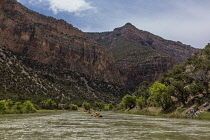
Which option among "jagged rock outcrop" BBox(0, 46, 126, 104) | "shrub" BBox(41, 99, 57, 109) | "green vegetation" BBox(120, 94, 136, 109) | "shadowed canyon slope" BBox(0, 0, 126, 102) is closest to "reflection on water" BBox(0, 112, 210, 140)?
"green vegetation" BBox(120, 94, 136, 109)

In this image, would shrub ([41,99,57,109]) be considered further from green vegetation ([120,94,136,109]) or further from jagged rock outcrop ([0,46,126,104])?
green vegetation ([120,94,136,109])

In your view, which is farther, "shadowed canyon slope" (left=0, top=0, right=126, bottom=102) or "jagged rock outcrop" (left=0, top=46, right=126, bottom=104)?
"shadowed canyon slope" (left=0, top=0, right=126, bottom=102)

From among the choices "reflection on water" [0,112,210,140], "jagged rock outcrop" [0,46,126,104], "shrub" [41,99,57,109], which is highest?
"jagged rock outcrop" [0,46,126,104]

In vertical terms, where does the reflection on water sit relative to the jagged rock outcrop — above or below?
below

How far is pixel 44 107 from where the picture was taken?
104 m

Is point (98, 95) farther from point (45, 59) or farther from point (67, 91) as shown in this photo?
point (45, 59)

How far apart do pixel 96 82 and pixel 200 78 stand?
14416 cm

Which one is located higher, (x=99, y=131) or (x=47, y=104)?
(x=99, y=131)

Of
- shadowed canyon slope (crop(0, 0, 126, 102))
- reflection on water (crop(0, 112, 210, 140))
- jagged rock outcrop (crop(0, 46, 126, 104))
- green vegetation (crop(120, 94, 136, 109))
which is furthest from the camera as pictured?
shadowed canyon slope (crop(0, 0, 126, 102))

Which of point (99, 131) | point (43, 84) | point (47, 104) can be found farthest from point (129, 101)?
point (99, 131)

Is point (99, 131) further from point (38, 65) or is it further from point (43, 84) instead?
point (38, 65)

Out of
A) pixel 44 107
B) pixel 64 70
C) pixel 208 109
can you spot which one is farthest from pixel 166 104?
pixel 64 70

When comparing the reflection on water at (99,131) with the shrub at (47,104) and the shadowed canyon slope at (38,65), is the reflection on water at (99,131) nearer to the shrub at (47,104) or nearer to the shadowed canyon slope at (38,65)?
the shrub at (47,104)

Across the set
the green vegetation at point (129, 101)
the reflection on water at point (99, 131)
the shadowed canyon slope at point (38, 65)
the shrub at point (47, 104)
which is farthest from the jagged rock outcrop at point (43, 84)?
the reflection on water at point (99, 131)
